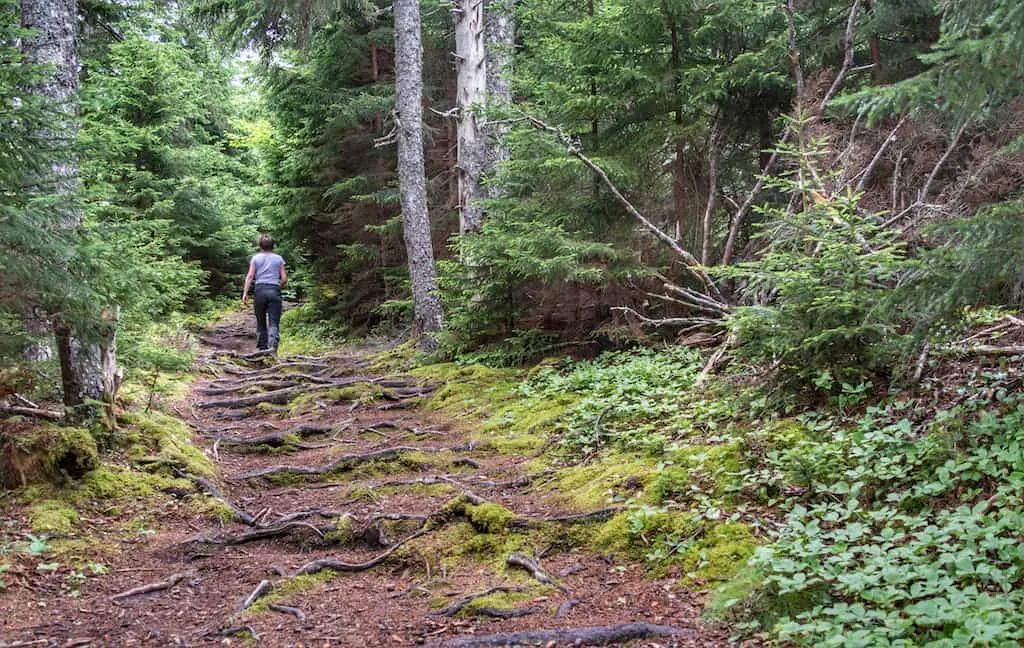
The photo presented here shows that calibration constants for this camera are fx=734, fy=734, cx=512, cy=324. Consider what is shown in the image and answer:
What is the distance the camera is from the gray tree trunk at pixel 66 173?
5.20m

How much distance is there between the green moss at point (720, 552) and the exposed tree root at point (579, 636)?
53 cm

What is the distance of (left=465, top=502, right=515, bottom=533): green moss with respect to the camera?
4.96 meters

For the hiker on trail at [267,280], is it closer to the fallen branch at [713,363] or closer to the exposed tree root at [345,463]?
the exposed tree root at [345,463]

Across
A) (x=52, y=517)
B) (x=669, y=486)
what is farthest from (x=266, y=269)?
(x=669, y=486)

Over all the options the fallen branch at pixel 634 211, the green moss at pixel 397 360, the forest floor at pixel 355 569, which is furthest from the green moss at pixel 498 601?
the green moss at pixel 397 360

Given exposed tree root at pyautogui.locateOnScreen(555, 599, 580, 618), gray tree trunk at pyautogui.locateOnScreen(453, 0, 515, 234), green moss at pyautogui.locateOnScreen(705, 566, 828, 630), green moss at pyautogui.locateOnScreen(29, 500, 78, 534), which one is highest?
gray tree trunk at pyautogui.locateOnScreen(453, 0, 515, 234)

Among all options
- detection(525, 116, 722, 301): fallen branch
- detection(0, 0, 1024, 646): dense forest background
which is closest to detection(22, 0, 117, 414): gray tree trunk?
detection(0, 0, 1024, 646): dense forest background

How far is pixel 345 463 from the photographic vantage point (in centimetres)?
716

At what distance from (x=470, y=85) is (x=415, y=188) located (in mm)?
2141

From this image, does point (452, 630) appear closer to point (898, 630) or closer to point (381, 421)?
point (898, 630)

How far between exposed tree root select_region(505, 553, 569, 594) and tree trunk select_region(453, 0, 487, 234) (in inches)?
356

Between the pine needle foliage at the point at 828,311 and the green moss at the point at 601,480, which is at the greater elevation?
the pine needle foliage at the point at 828,311

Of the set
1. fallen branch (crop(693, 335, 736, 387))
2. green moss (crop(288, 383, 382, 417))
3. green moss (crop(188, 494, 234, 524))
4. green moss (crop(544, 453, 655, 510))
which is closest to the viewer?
green moss (crop(544, 453, 655, 510))

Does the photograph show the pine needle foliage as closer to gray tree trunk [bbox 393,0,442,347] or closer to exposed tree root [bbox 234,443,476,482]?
exposed tree root [bbox 234,443,476,482]
